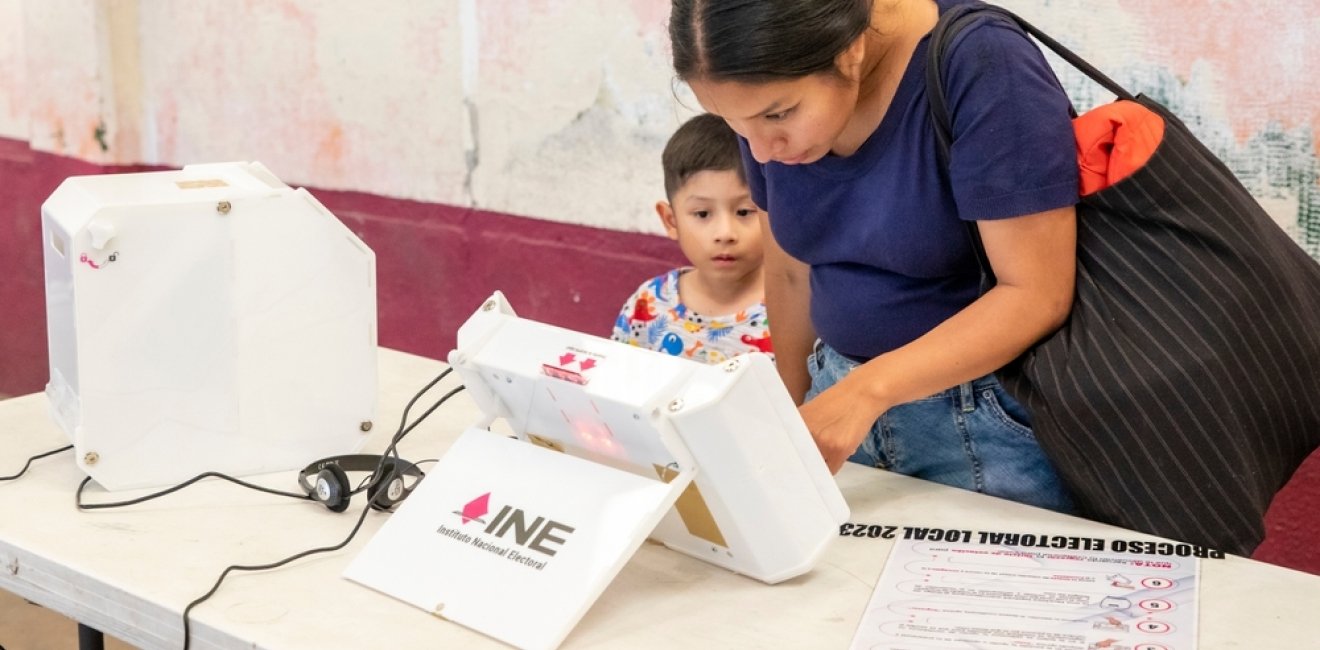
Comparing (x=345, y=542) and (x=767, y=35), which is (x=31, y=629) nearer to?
(x=345, y=542)

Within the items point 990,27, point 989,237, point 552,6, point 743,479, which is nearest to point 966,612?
point 743,479

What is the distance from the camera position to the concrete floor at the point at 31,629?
9.46 ft

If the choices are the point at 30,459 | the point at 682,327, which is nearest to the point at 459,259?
the point at 682,327

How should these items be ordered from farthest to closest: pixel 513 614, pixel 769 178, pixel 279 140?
pixel 279 140 < pixel 769 178 < pixel 513 614

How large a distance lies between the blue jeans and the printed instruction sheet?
7.0 inches

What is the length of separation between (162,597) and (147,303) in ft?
1.28

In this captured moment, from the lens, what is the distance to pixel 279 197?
1620mm

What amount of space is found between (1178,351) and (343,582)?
855mm

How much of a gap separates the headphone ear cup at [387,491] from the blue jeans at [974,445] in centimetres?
57

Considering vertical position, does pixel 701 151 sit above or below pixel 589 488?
above

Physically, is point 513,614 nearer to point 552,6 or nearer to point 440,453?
point 440,453

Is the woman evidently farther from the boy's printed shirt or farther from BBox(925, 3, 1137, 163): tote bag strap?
the boy's printed shirt

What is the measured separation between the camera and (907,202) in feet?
5.02

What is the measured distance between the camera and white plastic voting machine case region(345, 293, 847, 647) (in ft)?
4.12
